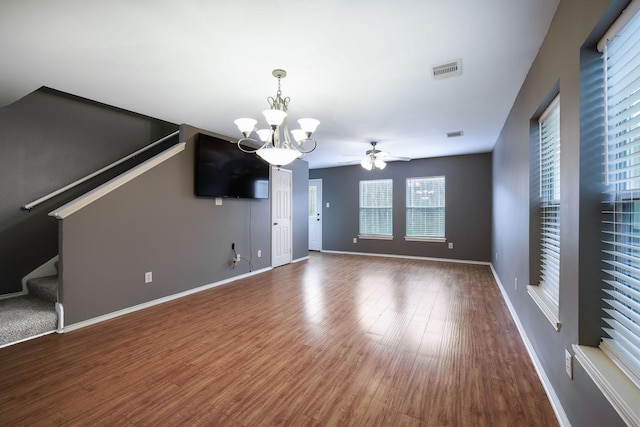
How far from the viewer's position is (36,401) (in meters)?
1.80

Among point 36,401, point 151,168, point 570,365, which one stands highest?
point 151,168

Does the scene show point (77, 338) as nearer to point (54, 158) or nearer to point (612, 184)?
point (54, 158)

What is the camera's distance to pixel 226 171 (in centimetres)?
449

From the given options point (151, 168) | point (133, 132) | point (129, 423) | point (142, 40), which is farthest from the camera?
point (133, 132)

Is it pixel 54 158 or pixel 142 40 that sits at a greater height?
pixel 142 40

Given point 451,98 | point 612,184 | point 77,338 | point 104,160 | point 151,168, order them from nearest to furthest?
1. point 612,184
2. point 77,338
3. point 451,98
4. point 151,168
5. point 104,160

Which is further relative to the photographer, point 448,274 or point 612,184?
point 448,274

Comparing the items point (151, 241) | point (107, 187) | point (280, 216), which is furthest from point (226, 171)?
point (280, 216)

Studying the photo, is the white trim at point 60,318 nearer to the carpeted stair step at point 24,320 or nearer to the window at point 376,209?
the carpeted stair step at point 24,320

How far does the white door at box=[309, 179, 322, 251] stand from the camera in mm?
8117

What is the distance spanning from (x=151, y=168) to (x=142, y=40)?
6.20 feet

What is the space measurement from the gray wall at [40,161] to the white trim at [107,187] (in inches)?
44.7

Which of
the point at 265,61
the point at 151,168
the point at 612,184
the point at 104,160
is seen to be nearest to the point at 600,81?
the point at 612,184

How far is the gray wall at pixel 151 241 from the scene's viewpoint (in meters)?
2.93
